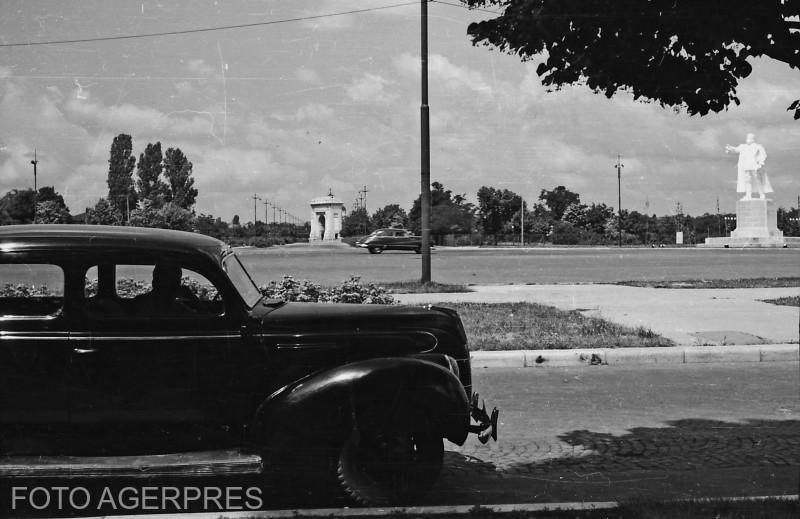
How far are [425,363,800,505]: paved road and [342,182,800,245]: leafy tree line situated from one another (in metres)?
58.7

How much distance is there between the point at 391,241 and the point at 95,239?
136ft

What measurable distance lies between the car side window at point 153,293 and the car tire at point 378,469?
105 cm

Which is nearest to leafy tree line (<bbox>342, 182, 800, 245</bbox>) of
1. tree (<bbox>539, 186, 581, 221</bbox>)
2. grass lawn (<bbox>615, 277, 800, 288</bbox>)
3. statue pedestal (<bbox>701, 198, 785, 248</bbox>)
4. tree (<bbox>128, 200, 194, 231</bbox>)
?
tree (<bbox>539, 186, 581, 221</bbox>)

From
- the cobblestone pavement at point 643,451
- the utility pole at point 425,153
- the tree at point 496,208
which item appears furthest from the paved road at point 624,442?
the tree at point 496,208

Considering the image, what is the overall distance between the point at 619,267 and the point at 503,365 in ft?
64.1

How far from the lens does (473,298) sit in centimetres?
1553

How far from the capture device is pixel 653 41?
4.71m

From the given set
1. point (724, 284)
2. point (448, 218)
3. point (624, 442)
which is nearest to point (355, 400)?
point (624, 442)

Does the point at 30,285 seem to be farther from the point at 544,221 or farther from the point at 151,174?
the point at 544,221

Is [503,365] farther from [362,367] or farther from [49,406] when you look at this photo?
[49,406]

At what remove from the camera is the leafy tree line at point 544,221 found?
77.2 metres

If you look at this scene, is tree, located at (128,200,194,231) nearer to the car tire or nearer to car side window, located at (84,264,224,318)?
car side window, located at (84,264,224,318)

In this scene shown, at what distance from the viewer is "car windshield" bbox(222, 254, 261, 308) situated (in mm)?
4531

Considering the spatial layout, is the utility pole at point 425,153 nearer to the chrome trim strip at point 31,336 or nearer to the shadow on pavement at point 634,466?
the shadow on pavement at point 634,466
